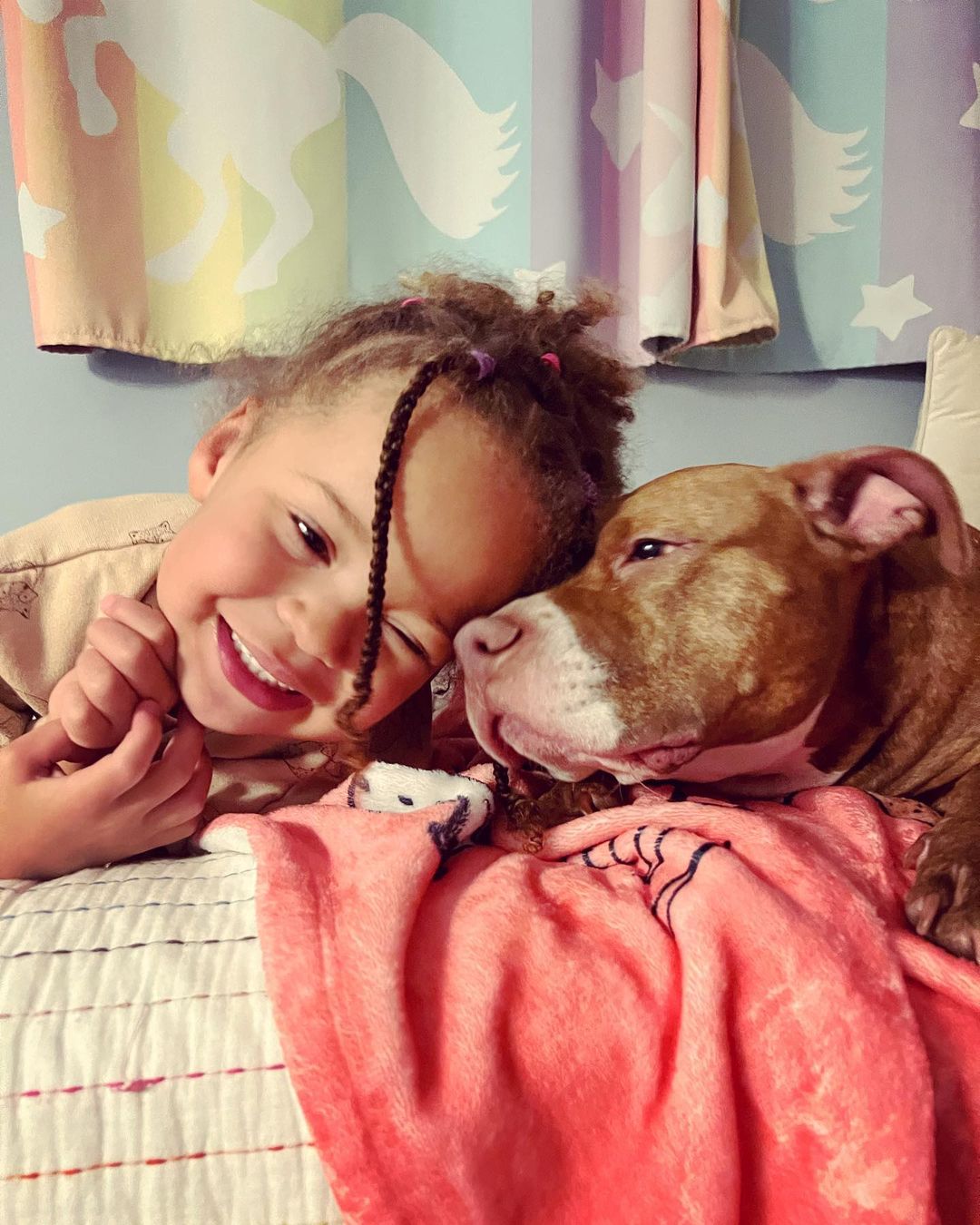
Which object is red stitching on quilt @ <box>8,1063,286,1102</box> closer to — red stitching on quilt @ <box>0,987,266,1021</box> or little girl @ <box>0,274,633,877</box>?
red stitching on quilt @ <box>0,987,266,1021</box>

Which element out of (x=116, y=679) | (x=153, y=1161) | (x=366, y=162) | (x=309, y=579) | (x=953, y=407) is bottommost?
(x=153, y=1161)

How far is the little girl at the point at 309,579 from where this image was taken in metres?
0.83

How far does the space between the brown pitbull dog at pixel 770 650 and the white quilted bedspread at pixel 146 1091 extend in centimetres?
33

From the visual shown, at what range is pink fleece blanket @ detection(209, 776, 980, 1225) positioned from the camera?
51 cm

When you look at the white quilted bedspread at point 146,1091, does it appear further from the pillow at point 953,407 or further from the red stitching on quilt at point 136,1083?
the pillow at point 953,407

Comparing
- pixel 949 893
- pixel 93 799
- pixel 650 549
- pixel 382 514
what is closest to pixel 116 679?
pixel 93 799

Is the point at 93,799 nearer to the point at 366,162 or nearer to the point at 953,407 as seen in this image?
the point at 366,162

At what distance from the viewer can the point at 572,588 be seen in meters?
0.85

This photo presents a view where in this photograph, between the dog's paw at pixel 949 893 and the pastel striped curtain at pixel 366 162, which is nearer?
the dog's paw at pixel 949 893

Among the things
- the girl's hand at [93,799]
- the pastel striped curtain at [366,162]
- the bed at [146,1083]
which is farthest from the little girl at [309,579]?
the pastel striped curtain at [366,162]

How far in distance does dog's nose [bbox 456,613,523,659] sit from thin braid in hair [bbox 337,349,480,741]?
0.08 meters

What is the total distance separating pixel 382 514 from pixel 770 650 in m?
0.38

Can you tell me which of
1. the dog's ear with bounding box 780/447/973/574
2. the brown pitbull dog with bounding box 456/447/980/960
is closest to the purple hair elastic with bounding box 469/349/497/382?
the brown pitbull dog with bounding box 456/447/980/960

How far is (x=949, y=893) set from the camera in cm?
66
